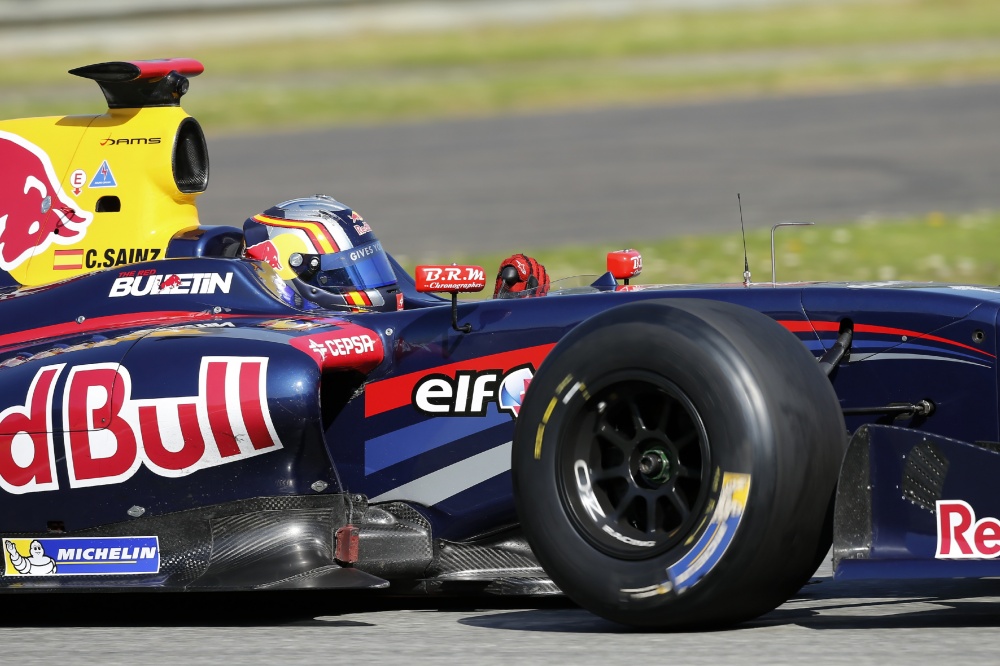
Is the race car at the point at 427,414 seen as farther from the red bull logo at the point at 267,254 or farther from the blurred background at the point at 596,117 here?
the blurred background at the point at 596,117

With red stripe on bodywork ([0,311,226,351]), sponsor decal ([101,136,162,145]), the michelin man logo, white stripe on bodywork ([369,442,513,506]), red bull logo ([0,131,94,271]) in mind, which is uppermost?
sponsor decal ([101,136,162,145])

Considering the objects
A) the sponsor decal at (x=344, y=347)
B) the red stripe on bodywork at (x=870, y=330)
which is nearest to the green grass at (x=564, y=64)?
the sponsor decal at (x=344, y=347)

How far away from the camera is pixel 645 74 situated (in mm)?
29219

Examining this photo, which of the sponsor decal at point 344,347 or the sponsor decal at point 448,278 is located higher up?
the sponsor decal at point 448,278

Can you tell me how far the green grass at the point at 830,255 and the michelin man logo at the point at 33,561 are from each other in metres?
7.43

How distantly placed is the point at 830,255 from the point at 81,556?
354 inches

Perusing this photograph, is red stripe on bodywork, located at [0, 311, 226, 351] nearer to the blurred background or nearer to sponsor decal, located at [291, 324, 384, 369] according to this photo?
sponsor decal, located at [291, 324, 384, 369]

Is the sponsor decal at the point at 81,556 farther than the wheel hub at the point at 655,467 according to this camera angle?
Yes

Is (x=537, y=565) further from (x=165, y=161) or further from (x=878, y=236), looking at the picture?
(x=878, y=236)

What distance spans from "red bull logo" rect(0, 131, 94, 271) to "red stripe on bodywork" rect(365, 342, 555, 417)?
5.68 ft

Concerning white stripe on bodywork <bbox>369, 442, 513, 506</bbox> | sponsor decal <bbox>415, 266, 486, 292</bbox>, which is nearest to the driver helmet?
sponsor decal <bbox>415, 266, 486, 292</bbox>

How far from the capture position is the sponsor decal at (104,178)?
6.71 m

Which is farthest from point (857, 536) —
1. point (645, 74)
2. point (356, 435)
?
point (645, 74)

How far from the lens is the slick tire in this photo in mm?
4512
